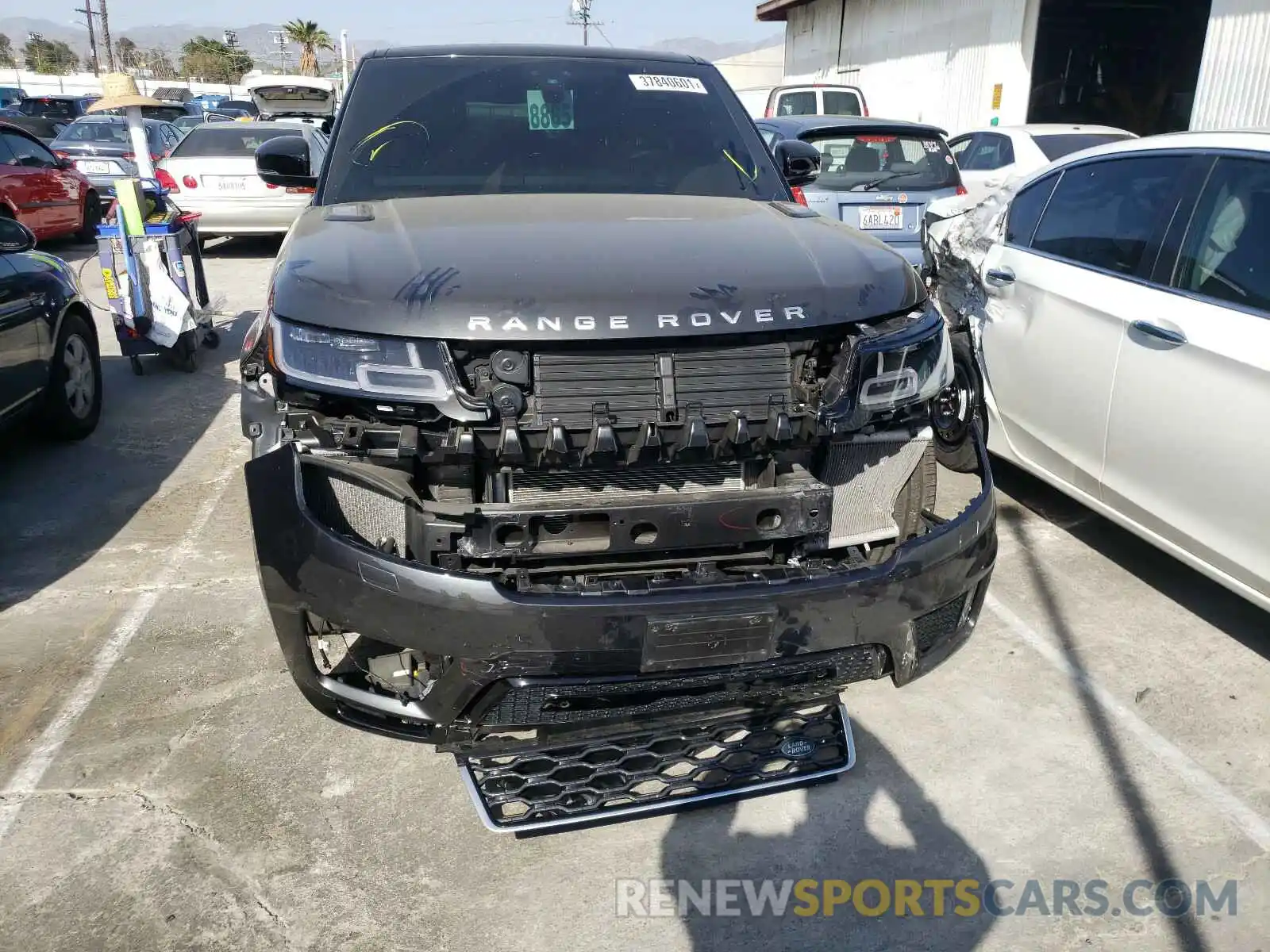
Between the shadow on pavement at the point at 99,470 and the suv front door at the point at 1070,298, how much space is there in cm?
383

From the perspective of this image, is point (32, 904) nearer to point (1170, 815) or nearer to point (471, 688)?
point (471, 688)

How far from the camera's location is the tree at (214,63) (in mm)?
76062

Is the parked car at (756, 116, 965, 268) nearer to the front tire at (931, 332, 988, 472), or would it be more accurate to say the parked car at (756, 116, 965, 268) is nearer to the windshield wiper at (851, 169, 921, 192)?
the windshield wiper at (851, 169, 921, 192)

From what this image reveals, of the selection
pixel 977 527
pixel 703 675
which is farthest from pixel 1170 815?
pixel 703 675

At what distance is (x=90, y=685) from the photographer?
3.32m

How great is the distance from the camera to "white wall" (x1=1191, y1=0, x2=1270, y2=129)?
11805mm

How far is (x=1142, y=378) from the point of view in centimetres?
358

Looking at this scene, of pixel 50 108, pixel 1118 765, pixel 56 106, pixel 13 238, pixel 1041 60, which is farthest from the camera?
pixel 56 106

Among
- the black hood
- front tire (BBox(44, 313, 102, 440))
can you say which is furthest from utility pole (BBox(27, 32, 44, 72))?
the black hood

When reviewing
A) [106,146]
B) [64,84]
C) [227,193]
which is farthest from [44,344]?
[64,84]

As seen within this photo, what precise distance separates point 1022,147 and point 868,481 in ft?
32.9

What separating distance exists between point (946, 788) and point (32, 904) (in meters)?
2.37

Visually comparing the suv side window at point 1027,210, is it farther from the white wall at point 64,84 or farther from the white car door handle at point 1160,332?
the white wall at point 64,84

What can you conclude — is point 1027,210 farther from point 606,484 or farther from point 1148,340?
point 606,484
